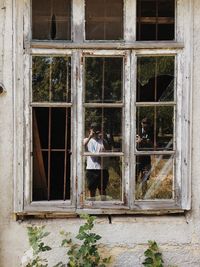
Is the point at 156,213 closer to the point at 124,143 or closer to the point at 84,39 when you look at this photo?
the point at 124,143

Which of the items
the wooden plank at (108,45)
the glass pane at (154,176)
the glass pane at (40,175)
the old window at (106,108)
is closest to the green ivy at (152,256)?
the old window at (106,108)

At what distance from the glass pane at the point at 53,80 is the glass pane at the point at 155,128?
29.5 inches

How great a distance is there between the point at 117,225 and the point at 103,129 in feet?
3.12

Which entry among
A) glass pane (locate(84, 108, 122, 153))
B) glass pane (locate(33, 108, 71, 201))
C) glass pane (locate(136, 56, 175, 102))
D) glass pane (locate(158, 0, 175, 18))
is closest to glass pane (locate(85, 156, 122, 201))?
glass pane (locate(84, 108, 122, 153))

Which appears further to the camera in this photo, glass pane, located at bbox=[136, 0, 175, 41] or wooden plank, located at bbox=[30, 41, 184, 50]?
glass pane, located at bbox=[136, 0, 175, 41]

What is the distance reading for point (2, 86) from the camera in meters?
4.55

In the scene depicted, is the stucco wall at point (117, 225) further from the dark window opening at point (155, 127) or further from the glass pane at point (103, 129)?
the glass pane at point (103, 129)

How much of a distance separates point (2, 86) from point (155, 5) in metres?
1.70

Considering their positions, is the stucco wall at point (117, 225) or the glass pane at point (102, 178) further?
the glass pane at point (102, 178)

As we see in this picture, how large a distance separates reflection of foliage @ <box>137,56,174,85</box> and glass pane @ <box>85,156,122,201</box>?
843mm

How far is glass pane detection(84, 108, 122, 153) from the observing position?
4711 millimetres

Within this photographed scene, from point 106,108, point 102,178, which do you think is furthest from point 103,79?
point 102,178

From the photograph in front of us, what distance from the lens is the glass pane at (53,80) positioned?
4672mm

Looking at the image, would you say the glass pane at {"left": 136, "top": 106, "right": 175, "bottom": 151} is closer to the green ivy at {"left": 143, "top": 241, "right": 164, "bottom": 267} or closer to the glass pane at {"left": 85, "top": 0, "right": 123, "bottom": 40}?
the glass pane at {"left": 85, "top": 0, "right": 123, "bottom": 40}
